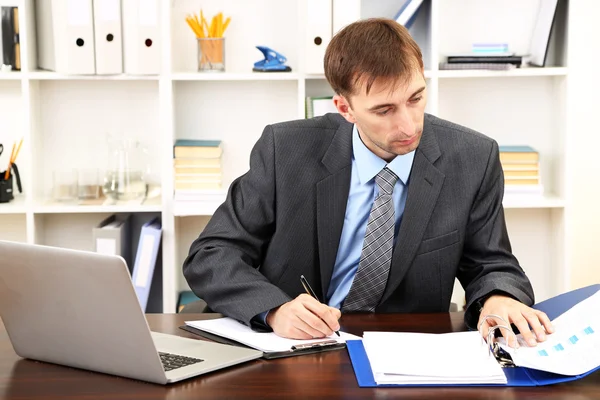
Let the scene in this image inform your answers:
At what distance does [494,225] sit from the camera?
1.88 meters

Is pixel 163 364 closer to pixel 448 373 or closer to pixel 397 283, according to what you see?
pixel 448 373

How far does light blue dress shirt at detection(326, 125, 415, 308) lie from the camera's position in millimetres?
1907

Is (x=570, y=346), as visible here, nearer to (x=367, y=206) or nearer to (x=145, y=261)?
(x=367, y=206)

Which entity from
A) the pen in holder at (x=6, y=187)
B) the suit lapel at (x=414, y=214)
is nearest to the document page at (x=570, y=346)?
the suit lapel at (x=414, y=214)

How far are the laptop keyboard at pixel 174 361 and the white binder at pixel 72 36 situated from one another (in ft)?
5.76

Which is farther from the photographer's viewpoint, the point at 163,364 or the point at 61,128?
the point at 61,128

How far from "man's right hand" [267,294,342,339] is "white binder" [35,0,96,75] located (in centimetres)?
169

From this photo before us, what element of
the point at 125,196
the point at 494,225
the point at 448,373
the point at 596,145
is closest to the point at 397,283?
the point at 494,225

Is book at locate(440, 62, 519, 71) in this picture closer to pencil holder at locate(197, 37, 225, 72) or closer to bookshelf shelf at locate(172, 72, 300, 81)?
bookshelf shelf at locate(172, 72, 300, 81)

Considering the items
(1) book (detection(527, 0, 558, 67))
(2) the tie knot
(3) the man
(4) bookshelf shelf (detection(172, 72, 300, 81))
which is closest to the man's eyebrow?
(3) the man

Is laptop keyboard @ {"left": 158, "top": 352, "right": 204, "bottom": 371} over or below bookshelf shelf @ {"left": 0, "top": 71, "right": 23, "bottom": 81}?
below

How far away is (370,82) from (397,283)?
459 mm

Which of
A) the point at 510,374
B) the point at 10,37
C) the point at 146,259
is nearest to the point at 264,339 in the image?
the point at 510,374

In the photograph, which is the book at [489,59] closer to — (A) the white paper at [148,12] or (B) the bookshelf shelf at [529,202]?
(B) the bookshelf shelf at [529,202]
